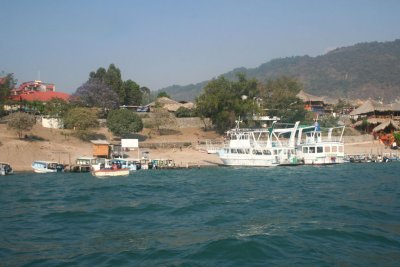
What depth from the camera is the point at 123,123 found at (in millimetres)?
64875

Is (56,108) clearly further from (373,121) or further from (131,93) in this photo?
(373,121)

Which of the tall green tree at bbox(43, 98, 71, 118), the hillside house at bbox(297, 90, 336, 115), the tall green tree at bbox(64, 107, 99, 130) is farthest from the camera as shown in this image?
the hillside house at bbox(297, 90, 336, 115)

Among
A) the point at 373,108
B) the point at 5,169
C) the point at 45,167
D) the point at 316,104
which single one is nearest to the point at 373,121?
the point at 373,108

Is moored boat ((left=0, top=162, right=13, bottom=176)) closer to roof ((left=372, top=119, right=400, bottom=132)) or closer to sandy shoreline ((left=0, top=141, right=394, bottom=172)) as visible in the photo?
sandy shoreline ((left=0, top=141, right=394, bottom=172))

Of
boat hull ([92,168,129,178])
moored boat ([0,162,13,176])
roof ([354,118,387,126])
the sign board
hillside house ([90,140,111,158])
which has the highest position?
roof ([354,118,387,126])

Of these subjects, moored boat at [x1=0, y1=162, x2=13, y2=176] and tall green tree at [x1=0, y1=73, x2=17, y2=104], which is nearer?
moored boat at [x1=0, y1=162, x2=13, y2=176]

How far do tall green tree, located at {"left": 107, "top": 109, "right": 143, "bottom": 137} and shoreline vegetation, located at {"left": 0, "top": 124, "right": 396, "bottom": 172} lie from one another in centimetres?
223

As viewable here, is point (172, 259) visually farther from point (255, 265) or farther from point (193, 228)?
point (193, 228)

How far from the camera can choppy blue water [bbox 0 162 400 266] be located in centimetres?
1598

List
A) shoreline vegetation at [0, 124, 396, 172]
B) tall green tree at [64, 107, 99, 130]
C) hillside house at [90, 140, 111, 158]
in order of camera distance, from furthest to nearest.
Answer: tall green tree at [64, 107, 99, 130] → hillside house at [90, 140, 111, 158] → shoreline vegetation at [0, 124, 396, 172]

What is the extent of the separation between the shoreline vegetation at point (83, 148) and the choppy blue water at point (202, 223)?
16.3 m

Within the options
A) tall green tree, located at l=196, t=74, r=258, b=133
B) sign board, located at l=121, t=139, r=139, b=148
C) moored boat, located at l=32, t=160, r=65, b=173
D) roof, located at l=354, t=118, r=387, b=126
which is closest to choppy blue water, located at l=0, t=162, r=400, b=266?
moored boat, located at l=32, t=160, r=65, b=173

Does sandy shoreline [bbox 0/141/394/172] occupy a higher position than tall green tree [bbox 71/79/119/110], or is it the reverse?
tall green tree [bbox 71/79/119/110]

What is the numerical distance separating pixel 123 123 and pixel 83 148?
7373 millimetres
